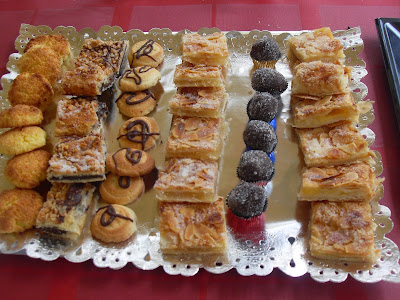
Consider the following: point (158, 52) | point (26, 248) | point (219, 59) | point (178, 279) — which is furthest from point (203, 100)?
point (26, 248)

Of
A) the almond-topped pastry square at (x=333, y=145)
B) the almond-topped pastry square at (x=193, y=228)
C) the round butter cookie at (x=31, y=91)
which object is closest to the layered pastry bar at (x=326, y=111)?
the almond-topped pastry square at (x=333, y=145)

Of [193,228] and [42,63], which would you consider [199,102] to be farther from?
[42,63]

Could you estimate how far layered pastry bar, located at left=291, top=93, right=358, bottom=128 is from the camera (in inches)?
115

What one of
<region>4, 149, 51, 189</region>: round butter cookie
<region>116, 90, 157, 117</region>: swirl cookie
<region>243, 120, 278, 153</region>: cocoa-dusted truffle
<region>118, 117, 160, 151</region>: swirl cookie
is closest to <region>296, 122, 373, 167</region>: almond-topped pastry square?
<region>243, 120, 278, 153</region>: cocoa-dusted truffle

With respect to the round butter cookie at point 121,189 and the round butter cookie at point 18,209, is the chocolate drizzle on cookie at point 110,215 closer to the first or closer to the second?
the round butter cookie at point 121,189

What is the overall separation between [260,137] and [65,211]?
4.55 ft

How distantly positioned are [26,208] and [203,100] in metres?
1.46

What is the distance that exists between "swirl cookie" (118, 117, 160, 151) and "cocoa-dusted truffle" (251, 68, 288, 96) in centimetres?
87

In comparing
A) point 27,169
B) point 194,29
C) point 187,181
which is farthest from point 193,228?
point 194,29

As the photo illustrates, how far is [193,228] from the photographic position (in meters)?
2.51

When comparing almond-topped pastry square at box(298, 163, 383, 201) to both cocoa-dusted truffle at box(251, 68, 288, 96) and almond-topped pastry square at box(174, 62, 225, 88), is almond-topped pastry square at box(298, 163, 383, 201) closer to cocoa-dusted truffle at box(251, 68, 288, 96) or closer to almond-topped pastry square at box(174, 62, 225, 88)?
cocoa-dusted truffle at box(251, 68, 288, 96)

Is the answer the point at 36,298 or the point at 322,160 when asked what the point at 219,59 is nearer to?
the point at 322,160

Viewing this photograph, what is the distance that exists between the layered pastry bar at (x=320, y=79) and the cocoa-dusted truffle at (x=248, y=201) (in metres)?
1.02

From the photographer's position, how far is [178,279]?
2.57 meters
